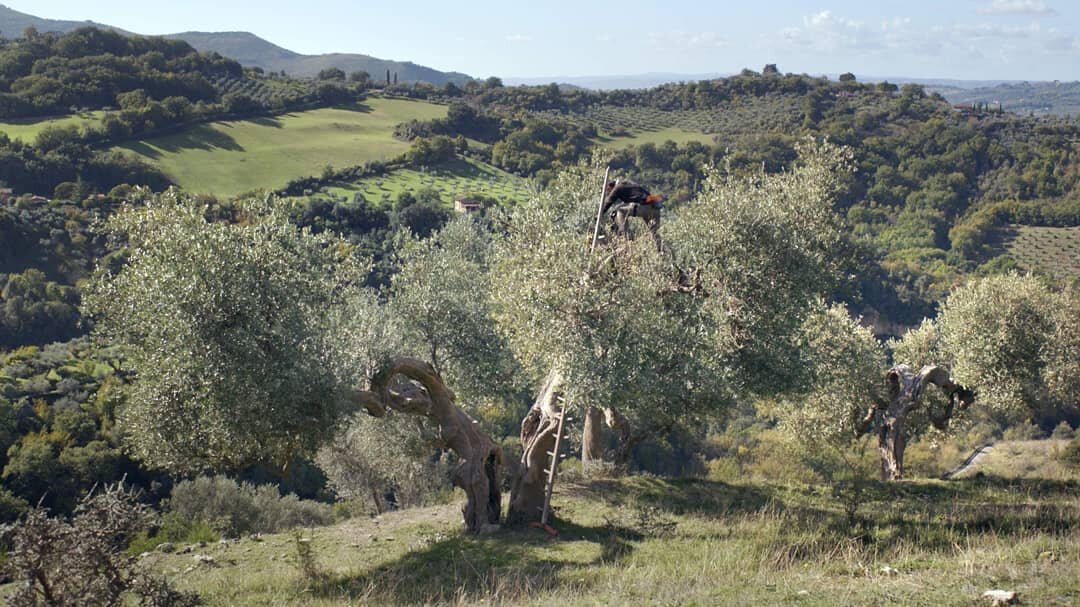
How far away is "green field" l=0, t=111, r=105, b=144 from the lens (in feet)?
301

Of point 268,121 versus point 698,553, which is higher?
point 268,121

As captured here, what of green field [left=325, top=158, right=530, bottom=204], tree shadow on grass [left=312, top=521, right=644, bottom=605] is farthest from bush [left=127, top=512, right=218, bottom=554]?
green field [left=325, top=158, right=530, bottom=204]

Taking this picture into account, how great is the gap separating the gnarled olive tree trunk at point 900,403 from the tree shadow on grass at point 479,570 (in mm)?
12327

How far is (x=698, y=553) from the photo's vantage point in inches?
496

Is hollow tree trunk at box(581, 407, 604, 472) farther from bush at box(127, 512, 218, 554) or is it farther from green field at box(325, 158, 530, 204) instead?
green field at box(325, 158, 530, 204)

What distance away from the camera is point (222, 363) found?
12133 millimetres

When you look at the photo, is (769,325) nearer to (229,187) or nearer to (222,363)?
→ (222,363)

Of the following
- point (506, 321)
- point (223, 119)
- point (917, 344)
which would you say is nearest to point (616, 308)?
point (506, 321)

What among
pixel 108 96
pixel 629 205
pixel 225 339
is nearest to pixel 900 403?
pixel 629 205

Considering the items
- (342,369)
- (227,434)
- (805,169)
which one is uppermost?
(805,169)

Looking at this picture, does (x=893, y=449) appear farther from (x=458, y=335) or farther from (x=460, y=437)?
(x=460, y=437)

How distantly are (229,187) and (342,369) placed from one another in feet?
276

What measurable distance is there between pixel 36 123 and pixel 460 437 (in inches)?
4419

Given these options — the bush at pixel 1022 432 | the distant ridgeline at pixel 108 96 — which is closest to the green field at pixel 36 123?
the distant ridgeline at pixel 108 96
